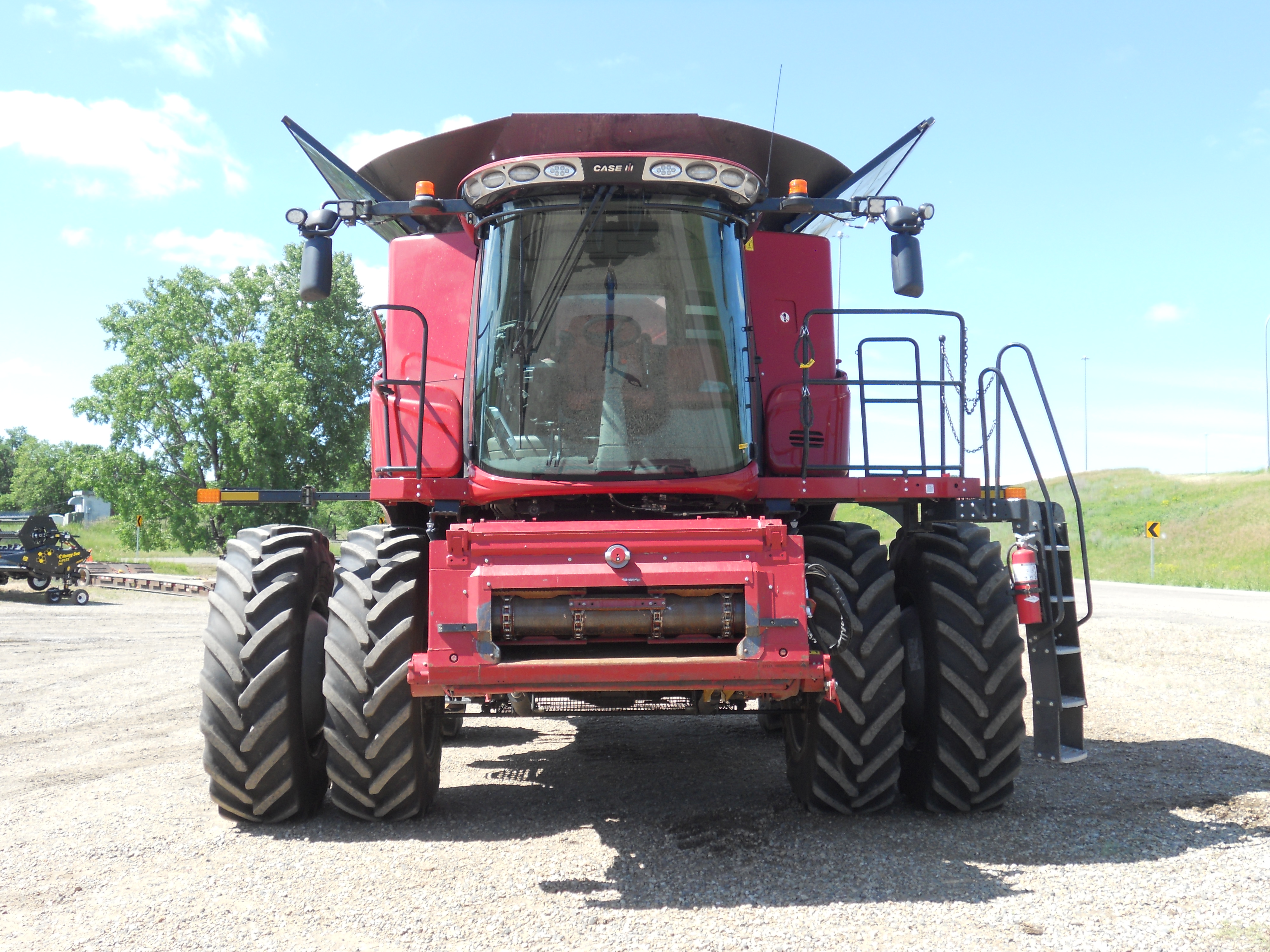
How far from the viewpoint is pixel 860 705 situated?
17.2 ft

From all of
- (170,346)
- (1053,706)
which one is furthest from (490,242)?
(170,346)

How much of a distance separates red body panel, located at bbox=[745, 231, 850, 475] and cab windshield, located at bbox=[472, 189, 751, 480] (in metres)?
1.16

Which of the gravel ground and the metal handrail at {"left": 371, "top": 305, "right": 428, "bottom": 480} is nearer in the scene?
the gravel ground

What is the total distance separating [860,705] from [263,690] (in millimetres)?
3120

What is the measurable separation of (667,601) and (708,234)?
2.10 m

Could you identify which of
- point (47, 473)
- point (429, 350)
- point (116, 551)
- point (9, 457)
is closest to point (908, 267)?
point (429, 350)

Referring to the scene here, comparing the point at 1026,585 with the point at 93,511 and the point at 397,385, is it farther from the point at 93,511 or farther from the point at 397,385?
the point at 93,511

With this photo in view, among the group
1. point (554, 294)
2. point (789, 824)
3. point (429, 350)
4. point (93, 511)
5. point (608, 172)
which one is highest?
point (608, 172)

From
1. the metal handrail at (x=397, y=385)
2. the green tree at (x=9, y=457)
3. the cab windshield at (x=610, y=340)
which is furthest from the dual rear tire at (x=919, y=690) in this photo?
the green tree at (x=9, y=457)

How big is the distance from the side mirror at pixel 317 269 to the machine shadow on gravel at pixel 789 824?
2.95 meters

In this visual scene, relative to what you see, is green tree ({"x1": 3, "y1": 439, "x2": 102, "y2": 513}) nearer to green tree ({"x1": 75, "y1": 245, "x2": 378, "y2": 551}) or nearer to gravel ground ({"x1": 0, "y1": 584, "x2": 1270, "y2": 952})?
green tree ({"x1": 75, "y1": 245, "x2": 378, "y2": 551})

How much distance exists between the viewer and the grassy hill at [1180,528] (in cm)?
3538

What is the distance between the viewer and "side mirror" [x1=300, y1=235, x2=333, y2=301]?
5605mm

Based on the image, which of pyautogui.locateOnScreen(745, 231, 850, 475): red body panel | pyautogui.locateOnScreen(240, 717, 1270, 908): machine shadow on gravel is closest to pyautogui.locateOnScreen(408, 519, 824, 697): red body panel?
pyautogui.locateOnScreen(240, 717, 1270, 908): machine shadow on gravel
